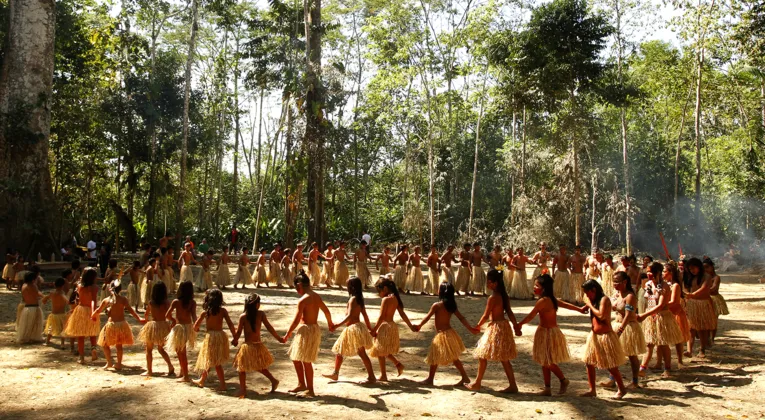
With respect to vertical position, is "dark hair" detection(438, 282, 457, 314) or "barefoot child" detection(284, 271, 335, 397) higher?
"dark hair" detection(438, 282, 457, 314)

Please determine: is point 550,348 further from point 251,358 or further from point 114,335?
point 114,335

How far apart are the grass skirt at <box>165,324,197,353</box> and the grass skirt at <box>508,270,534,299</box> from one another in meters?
9.93

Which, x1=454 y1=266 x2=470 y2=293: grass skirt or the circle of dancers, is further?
x1=454 y1=266 x2=470 y2=293: grass skirt

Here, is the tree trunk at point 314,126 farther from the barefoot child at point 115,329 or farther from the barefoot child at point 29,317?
the barefoot child at point 115,329

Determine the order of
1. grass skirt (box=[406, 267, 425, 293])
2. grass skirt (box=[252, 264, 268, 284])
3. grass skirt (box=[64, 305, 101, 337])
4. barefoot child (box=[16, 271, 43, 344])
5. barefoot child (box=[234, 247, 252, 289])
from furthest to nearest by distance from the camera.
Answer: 1. grass skirt (box=[252, 264, 268, 284])
2. barefoot child (box=[234, 247, 252, 289])
3. grass skirt (box=[406, 267, 425, 293])
4. barefoot child (box=[16, 271, 43, 344])
5. grass skirt (box=[64, 305, 101, 337])

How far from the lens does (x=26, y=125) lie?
675 inches

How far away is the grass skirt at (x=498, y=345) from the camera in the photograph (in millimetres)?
6297

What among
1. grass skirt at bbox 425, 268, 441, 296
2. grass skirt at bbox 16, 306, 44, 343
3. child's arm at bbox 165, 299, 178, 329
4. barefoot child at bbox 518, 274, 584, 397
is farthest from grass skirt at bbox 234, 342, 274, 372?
grass skirt at bbox 425, 268, 441, 296

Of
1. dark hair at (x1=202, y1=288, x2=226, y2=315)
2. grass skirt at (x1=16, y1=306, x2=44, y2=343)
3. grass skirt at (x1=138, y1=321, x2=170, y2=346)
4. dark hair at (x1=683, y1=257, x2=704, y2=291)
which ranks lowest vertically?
grass skirt at (x1=16, y1=306, x2=44, y2=343)

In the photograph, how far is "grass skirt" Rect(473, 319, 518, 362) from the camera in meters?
6.30

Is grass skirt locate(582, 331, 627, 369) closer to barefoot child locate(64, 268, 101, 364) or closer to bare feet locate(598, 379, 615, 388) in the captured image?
bare feet locate(598, 379, 615, 388)

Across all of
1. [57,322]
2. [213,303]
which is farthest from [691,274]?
[57,322]

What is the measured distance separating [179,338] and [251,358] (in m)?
1.08

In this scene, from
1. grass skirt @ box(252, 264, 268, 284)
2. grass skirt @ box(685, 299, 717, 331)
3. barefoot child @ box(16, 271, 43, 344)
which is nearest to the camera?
grass skirt @ box(685, 299, 717, 331)
